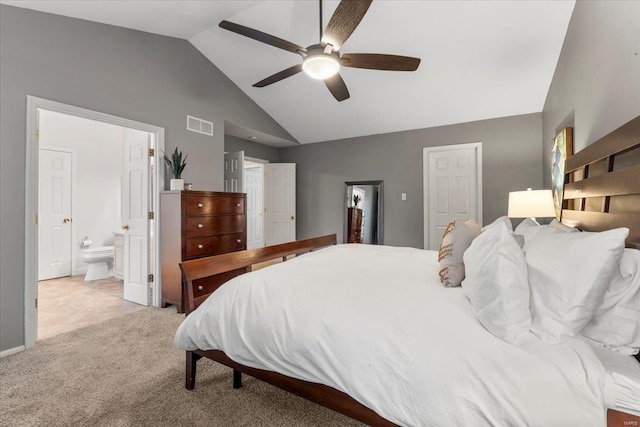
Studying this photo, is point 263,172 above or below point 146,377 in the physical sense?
above

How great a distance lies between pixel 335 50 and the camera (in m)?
2.17

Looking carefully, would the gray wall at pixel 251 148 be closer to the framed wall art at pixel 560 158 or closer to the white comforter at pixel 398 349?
the white comforter at pixel 398 349

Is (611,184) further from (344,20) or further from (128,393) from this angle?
(128,393)

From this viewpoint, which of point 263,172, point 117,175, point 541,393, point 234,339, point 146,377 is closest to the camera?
point 541,393

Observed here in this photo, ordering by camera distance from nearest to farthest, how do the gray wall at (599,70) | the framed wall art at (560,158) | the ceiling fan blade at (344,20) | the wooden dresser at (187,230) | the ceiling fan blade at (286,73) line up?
the gray wall at (599,70) → the ceiling fan blade at (344,20) → the framed wall art at (560,158) → the ceiling fan blade at (286,73) → the wooden dresser at (187,230)

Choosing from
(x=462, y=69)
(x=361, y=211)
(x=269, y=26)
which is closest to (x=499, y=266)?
(x=462, y=69)

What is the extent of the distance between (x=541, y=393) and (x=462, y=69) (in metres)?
3.56

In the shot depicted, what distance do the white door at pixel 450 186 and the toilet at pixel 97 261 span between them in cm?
505

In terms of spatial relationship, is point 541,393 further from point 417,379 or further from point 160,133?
point 160,133

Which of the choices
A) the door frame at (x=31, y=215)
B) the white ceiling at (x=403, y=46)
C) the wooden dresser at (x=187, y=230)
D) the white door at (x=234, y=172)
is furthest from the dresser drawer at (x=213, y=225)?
the white ceiling at (x=403, y=46)

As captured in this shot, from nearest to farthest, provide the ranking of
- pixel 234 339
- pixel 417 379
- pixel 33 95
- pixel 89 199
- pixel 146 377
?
1. pixel 417 379
2. pixel 234 339
3. pixel 146 377
4. pixel 33 95
5. pixel 89 199

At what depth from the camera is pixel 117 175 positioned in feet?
16.8

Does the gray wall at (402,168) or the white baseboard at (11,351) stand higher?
the gray wall at (402,168)

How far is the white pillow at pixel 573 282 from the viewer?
0.91 m
